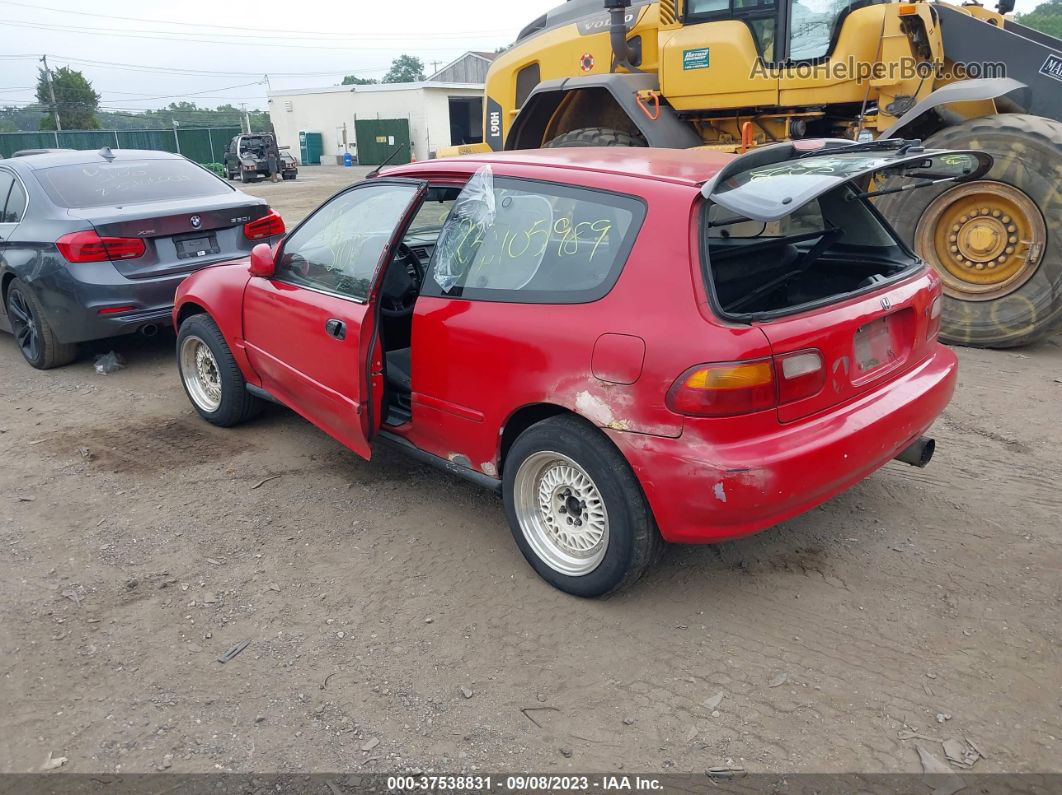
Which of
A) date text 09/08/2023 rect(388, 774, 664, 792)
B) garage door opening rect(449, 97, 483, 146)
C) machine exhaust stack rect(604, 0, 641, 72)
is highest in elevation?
garage door opening rect(449, 97, 483, 146)

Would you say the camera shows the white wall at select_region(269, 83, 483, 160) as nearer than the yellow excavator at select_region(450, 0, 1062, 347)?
No

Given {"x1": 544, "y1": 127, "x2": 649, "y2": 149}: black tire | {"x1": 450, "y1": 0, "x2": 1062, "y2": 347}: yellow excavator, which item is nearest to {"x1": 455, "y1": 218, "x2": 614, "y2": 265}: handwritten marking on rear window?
{"x1": 450, "y1": 0, "x2": 1062, "y2": 347}: yellow excavator

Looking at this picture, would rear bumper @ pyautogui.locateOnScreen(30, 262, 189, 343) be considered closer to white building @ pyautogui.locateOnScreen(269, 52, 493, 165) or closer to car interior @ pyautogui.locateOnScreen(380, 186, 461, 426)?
car interior @ pyautogui.locateOnScreen(380, 186, 461, 426)

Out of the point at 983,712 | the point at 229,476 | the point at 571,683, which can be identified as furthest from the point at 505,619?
the point at 229,476

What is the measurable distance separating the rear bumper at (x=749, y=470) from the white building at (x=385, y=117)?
3492 centimetres

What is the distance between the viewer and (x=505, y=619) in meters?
3.17

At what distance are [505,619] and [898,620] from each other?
4.85 ft

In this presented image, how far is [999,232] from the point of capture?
6.05 metres

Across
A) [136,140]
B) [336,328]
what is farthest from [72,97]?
[336,328]

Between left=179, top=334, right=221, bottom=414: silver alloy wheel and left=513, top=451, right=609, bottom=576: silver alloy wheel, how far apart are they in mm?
2608

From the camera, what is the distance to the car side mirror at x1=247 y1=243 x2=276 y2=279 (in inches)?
174

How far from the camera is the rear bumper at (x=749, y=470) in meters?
2.73

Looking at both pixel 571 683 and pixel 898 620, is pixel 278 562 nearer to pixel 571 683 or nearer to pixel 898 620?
pixel 571 683

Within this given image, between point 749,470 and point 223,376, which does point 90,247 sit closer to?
point 223,376
